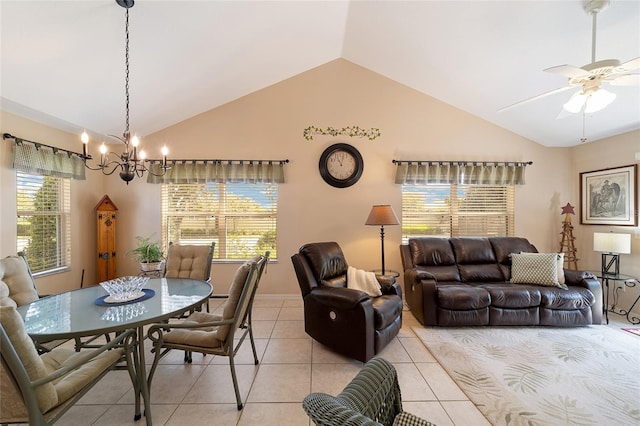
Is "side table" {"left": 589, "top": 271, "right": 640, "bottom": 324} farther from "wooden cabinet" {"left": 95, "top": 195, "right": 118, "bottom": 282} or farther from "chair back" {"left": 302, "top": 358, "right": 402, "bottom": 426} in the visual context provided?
"wooden cabinet" {"left": 95, "top": 195, "right": 118, "bottom": 282}

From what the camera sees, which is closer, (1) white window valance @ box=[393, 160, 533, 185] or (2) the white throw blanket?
(2) the white throw blanket

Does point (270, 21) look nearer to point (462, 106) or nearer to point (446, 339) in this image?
point (462, 106)

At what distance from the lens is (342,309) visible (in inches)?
100.0

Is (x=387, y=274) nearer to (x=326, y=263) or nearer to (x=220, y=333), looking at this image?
(x=326, y=263)

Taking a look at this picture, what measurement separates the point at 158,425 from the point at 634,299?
216 inches

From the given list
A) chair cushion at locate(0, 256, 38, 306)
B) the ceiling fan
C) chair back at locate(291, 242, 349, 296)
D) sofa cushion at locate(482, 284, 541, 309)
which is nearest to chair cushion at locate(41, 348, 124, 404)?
chair cushion at locate(0, 256, 38, 306)

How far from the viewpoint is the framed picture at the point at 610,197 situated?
11.6 feet

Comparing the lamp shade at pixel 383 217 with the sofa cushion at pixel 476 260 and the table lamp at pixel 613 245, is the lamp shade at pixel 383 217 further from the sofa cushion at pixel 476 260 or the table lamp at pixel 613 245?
the table lamp at pixel 613 245

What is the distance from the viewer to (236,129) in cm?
420

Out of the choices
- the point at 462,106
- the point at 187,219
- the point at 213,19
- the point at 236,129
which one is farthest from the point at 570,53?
the point at 187,219

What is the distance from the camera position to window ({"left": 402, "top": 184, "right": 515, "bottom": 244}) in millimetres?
4324

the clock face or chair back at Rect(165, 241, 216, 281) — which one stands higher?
the clock face

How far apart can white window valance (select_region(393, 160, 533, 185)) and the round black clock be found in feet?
2.03

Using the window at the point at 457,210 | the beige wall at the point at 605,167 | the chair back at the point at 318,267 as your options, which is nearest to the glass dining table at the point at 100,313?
the chair back at the point at 318,267
